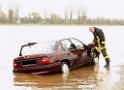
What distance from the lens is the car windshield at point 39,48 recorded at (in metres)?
14.6

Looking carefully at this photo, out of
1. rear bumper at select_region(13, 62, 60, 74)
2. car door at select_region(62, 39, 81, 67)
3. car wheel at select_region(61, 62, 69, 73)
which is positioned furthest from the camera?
car door at select_region(62, 39, 81, 67)

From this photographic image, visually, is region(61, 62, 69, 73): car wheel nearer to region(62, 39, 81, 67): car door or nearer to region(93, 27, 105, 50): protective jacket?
region(62, 39, 81, 67): car door

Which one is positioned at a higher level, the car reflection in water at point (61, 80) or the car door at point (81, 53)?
the car door at point (81, 53)

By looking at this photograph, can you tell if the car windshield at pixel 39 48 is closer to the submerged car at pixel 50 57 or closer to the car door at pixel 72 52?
the submerged car at pixel 50 57

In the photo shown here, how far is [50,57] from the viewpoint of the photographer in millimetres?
13961

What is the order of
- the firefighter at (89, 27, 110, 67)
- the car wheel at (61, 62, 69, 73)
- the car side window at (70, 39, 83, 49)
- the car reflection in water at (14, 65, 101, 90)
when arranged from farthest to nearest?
the firefighter at (89, 27, 110, 67) → the car side window at (70, 39, 83, 49) → the car wheel at (61, 62, 69, 73) → the car reflection in water at (14, 65, 101, 90)

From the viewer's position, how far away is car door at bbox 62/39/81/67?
15108mm

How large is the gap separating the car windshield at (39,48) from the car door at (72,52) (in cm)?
54

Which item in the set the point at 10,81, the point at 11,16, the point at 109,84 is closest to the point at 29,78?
the point at 10,81

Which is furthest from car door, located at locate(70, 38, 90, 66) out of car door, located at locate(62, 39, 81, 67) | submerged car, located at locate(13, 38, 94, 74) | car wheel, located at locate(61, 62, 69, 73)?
car wheel, located at locate(61, 62, 69, 73)

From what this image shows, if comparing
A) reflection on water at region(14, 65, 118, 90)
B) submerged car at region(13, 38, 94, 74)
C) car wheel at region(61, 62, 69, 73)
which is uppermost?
submerged car at region(13, 38, 94, 74)

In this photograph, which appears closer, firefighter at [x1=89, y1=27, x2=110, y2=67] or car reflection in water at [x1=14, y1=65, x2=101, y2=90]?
car reflection in water at [x1=14, y1=65, x2=101, y2=90]

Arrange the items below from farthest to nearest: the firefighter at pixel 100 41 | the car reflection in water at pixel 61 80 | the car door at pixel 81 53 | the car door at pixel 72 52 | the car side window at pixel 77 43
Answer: the firefighter at pixel 100 41 < the car side window at pixel 77 43 < the car door at pixel 81 53 < the car door at pixel 72 52 < the car reflection in water at pixel 61 80

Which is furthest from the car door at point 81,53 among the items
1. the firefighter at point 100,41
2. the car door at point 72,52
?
the firefighter at point 100,41
